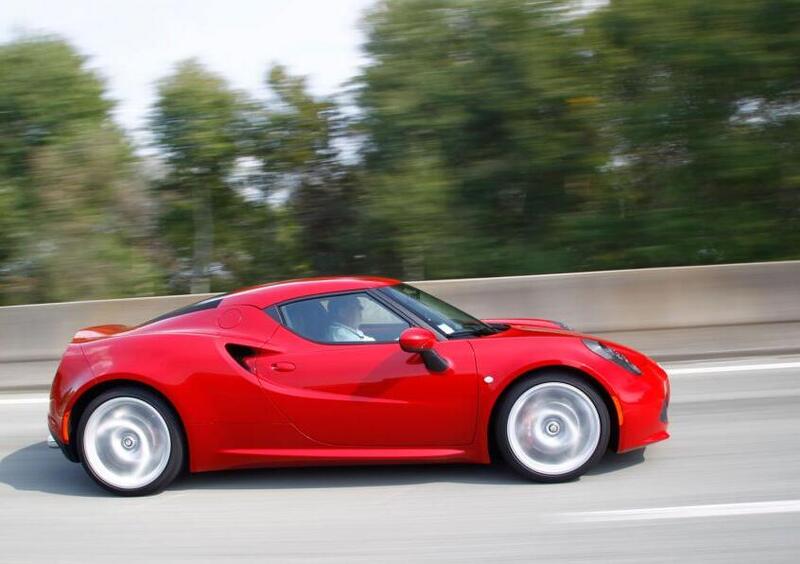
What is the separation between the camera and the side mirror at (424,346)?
4.91 meters

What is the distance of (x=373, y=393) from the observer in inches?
Answer: 199

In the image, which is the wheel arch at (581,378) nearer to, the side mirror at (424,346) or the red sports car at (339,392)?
the red sports car at (339,392)

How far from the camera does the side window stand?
527cm

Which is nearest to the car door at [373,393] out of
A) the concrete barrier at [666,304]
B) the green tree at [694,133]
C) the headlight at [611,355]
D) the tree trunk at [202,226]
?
the headlight at [611,355]

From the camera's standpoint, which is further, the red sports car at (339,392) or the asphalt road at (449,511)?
the red sports car at (339,392)

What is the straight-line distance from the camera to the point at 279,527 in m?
4.63

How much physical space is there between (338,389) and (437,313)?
825 mm

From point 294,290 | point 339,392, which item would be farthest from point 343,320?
point 339,392

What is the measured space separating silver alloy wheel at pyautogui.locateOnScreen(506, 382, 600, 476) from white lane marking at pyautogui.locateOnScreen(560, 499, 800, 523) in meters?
0.55

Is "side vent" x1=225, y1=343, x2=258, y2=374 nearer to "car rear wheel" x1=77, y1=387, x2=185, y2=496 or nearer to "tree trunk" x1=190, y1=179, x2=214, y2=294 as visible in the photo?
"car rear wheel" x1=77, y1=387, x2=185, y2=496

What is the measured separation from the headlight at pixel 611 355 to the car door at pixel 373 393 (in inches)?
28.2

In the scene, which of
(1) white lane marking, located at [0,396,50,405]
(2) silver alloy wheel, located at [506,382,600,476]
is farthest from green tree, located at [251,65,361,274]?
(2) silver alloy wheel, located at [506,382,600,476]

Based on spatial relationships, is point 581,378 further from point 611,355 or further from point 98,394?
point 98,394

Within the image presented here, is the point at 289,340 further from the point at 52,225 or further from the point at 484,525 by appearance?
the point at 52,225
